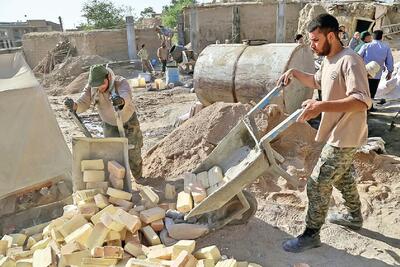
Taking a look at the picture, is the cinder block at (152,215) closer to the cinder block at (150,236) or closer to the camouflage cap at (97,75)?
the cinder block at (150,236)

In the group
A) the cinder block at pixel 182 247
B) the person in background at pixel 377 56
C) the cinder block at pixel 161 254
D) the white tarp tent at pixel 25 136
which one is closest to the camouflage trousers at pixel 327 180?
the cinder block at pixel 182 247

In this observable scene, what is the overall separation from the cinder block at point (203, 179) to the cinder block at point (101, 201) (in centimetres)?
88

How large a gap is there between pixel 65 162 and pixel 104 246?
200 cm

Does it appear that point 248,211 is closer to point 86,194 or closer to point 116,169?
point 116,169

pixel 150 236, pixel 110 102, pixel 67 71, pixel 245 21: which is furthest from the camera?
pixel 245 21

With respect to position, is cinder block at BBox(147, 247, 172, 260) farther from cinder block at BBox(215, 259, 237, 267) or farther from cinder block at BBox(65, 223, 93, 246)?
cinder block at BBox(65, 223, 93, 246)

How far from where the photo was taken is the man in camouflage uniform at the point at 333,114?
8.02ft

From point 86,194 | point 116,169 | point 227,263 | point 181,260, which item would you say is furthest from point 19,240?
point 227,263

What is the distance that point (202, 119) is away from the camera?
5105 mm

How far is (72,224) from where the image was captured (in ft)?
10.1

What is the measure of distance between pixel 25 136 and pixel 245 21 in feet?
54.9

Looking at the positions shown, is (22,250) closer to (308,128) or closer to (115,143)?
(115,143)

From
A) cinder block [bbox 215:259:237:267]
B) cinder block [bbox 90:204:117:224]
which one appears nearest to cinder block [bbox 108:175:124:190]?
cinder block [bbox 90:204:117:224]

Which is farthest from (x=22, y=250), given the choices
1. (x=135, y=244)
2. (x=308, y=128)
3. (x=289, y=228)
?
(x=308, y=128)
